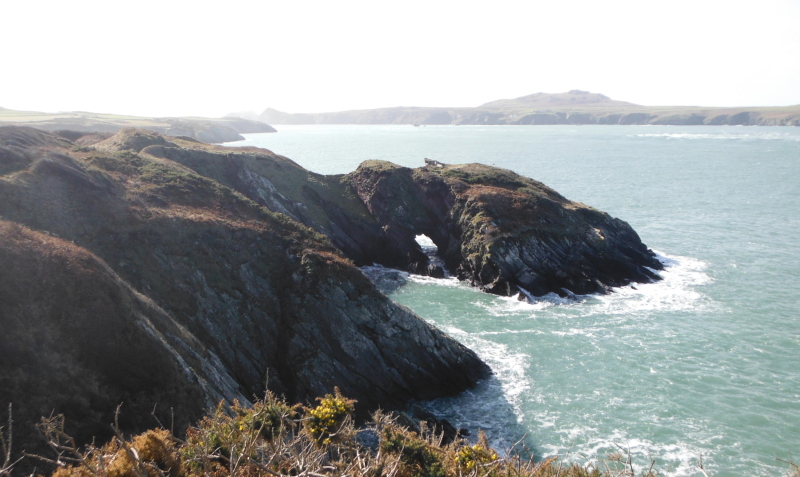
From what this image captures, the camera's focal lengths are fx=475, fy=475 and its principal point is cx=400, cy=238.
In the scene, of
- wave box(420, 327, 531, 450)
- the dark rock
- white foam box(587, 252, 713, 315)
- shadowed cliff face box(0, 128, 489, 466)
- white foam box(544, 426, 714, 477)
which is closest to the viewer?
shadowed cliff face box(0, 128, 489, 466)

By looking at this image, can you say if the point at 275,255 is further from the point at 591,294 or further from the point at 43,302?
the point at 591,294

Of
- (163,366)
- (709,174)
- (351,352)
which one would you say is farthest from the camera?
(709,174)

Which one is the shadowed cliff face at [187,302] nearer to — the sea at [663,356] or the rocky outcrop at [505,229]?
the sea at [663,356]

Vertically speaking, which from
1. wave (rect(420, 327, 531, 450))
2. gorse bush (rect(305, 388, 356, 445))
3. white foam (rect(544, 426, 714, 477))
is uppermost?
gorse bush (rect(305, 388, 356, 445))

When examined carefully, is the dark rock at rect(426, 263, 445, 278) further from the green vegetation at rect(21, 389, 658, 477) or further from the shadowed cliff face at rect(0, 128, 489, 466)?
the green vegetation at rect(21, 389, 658, 477)

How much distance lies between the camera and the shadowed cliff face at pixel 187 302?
708 inches

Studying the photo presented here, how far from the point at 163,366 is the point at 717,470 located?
24268 mm

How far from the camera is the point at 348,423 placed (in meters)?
12.8

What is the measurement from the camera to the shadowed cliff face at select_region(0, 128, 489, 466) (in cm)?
1798

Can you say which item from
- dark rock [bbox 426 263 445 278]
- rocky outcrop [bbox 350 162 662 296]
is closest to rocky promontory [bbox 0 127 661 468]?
rocky outcrop [bbox 350 162 662 296]

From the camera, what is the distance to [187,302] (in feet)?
88.2

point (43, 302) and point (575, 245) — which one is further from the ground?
point (43, 302)

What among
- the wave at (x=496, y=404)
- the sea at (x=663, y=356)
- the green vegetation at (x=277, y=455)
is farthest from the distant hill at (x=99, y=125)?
the green vegetation at (x=277, y=455)

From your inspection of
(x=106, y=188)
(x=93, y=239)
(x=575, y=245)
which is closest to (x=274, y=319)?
(x=93, y=239)
